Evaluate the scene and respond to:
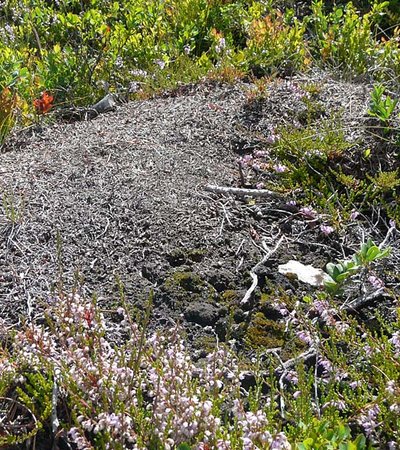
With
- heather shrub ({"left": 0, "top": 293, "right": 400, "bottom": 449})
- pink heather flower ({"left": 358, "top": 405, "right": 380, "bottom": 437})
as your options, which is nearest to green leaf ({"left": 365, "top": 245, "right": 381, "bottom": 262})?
heather shrub ({"left": 0, "top": 293, "right": 400, "bottom": 449})

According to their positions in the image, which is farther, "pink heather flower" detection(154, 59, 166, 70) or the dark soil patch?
"pink heather flower" detection(154, 59, 166, 70)

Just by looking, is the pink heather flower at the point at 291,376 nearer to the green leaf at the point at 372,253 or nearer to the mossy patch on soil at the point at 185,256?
the green leaf at the point at 372,253

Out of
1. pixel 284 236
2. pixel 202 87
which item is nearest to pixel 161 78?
pixel 202 87

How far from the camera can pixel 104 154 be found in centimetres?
377

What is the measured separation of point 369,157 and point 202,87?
137 cm

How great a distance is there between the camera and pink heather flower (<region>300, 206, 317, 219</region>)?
11.2 ft

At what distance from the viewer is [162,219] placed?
131 inches

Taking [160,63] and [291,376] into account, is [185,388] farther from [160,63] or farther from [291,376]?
[160,63]

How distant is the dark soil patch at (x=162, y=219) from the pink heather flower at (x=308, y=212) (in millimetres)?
57

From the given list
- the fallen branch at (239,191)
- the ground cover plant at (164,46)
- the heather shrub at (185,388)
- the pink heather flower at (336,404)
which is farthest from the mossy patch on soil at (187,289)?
the ground cover plant at (164,46)

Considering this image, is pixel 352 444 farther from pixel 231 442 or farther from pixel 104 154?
pixel 104 154

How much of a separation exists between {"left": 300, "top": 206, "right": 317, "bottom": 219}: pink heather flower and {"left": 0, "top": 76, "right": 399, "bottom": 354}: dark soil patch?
57 millimetres

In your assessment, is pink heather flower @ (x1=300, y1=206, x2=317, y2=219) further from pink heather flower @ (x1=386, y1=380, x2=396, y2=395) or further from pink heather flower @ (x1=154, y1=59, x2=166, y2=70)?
pink heather flower @ (x1=154, y1=59, x2=166, y2=70)

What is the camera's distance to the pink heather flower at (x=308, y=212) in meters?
3.40
